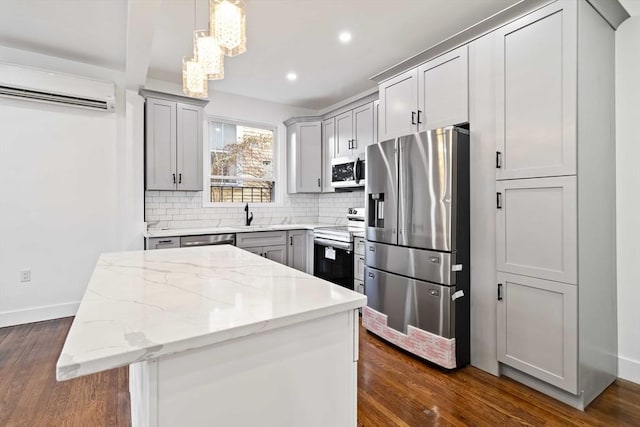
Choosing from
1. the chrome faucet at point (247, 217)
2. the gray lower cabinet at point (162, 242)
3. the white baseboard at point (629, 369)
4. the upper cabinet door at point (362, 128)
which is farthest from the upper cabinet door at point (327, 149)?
the white baseboard at point (629, 369)

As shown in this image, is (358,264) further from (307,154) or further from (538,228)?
(307,154)

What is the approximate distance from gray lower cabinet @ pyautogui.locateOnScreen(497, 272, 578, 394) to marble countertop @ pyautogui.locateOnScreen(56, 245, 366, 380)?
63.0 inches

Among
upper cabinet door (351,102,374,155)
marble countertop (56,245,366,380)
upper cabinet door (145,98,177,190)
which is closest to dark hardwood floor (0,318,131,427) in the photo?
marble countertop (56,245,366,380)

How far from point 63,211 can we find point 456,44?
4092 millimetres

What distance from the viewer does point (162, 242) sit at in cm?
328

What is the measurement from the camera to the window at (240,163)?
14.3ft

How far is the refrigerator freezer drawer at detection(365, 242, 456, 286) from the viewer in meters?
2.34

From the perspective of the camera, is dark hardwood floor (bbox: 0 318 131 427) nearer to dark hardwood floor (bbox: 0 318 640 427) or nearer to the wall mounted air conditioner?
dark hardwood floor (bbox: 0 318 640 427)

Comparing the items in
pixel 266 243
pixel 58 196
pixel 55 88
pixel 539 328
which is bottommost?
Result: pixel 539 328

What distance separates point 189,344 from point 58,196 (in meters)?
3.61

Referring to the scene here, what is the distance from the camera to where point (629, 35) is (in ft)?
7.30

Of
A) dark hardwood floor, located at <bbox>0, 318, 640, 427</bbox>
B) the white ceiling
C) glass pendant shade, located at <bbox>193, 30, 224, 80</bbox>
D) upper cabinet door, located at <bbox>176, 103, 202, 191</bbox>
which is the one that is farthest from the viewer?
upper cabinet door, located at <bbox>176, 103, 202, 191</bbox>

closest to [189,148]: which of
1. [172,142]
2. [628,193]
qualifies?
[172,142]

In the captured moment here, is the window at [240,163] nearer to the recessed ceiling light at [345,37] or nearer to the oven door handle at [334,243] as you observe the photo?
the oven door handle at [334,243]
